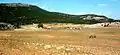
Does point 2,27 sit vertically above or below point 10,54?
below

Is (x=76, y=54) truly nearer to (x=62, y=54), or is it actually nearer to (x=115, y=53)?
(x=62, y=54)

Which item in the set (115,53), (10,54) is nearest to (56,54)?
(10,54)

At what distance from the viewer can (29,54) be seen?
117 feet

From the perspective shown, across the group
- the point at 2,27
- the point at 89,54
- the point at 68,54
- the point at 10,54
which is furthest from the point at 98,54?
the point at 2,27

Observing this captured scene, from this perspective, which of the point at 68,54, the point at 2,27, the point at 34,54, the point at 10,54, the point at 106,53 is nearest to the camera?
the point at 10,54

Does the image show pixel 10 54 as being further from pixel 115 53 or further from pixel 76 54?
pixel 115 53

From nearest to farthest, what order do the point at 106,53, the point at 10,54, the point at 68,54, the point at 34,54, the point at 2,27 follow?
the point at 10,54 → the point at 34,54 → the point at 68,54 → the point at 106,53 → the point at 2,27

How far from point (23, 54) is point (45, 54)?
11.7 ft

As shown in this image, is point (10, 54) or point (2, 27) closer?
point (10, 54)

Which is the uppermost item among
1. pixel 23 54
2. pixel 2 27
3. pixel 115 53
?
pixel 23 54

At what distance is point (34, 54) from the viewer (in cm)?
3631

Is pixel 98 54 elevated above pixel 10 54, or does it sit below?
below

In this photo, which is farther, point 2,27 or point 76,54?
point 2,27

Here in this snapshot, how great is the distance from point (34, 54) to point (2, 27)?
91613 mm
